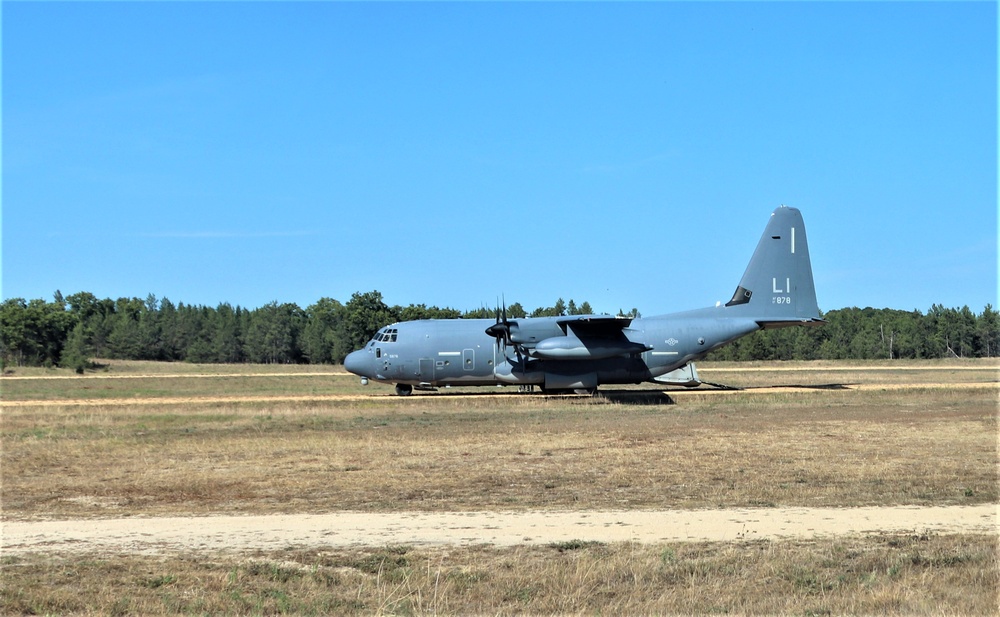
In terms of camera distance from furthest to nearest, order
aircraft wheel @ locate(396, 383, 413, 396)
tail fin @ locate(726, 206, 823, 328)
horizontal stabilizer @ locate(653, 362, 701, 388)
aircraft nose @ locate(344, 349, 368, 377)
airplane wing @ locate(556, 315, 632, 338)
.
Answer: horizontal stabilizer @ locate(653, 362, 701, 388), aircraft wheel @ locate(396, 383, 413, 396), tail fin @ locate(726, 206, 823, 328), aircraft nose @ locate(344, 349, 368, 377), airplane wing @ locate(556, 315, 632, 338)

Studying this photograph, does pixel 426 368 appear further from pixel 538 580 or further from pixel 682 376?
pixel 538 580

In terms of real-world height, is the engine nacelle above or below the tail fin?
below

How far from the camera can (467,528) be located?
13.7 meters

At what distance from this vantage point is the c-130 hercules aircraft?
128 ft

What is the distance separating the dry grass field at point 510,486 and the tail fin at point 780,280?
3.82 m

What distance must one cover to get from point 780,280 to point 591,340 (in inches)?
362

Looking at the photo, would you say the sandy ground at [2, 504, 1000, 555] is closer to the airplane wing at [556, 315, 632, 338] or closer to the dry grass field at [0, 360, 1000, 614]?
the dry grass field at [0, 360, 1000, 614]

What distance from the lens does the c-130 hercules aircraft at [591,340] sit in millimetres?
39031

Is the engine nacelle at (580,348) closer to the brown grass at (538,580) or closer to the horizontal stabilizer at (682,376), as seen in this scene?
the horizontal stabilizer at (682,376)

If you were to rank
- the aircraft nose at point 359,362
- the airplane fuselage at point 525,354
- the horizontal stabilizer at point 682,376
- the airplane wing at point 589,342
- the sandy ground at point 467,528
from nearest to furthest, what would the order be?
1. the sandy ground at point 467,528
2. the airplane wing at point 589,342
3. the airplane fuselage at point 525,354
4. the aircraft nose at point 359,362
5. the horizontal stabilizer at point 682,376

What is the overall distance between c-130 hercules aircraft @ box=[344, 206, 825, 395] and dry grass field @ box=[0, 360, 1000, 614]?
142cm

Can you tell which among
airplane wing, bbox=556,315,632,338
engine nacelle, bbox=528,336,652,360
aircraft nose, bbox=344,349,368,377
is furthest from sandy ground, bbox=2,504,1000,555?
aircraft nose, bbox=344,349,368,377

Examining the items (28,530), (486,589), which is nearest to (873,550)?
(486,589)

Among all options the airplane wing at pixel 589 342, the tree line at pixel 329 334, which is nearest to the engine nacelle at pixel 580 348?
the airplane wing at pixel 589 342
